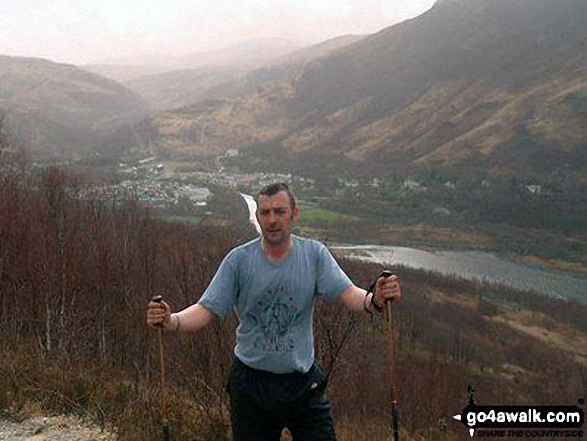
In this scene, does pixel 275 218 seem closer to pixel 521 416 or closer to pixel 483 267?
pixel 521 416

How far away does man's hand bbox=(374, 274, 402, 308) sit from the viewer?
323cm

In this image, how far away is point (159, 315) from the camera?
3230mm

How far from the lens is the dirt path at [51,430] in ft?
15.8

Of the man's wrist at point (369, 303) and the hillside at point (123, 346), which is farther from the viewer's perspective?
the hillside at point (123, 346)

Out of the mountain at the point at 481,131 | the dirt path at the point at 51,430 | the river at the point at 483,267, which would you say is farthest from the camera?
the mountain at the point at 481,131

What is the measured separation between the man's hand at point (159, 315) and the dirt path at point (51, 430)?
79.9 inches

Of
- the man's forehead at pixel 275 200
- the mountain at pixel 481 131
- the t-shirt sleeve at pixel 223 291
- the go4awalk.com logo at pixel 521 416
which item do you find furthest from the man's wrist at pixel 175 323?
the mountain at pixel 481 131

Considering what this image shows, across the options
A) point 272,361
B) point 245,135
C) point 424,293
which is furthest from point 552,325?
Answer: point 245,135

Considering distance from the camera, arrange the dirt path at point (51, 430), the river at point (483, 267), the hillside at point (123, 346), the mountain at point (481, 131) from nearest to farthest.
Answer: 1. the dirt path at point (51, 430)
2. the hillside at point (123, 346)
3. the river at point (483, 267)
4. the mountain at point (481, 131)

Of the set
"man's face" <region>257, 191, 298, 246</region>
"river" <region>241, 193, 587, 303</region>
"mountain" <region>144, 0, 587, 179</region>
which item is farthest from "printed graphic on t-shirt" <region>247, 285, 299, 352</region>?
"mountain" <region>144, 0, 587, 179</region>

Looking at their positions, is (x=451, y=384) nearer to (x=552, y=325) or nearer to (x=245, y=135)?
(x=552, y=325)

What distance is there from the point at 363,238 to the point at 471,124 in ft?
300

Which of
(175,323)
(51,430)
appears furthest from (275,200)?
(51,430)

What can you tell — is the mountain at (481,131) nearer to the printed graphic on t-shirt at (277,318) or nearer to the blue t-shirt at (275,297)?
the blue t-shirt at (275,297)
